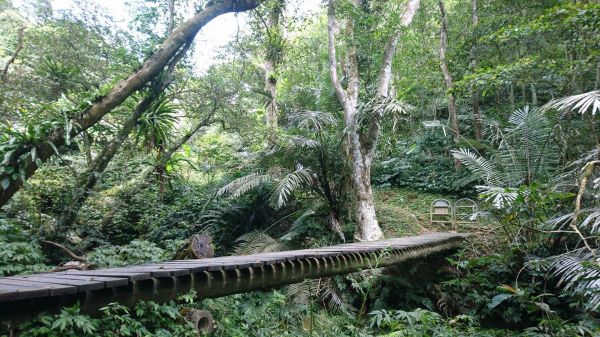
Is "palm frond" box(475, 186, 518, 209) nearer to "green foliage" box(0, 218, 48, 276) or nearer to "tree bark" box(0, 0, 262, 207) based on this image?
"tree bark" box(0, 0, 262, 207)

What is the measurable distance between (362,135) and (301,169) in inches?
47.4

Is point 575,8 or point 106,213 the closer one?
point 575,8

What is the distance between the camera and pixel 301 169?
677 centimetres

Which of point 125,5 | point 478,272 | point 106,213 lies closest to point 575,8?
point 478,272

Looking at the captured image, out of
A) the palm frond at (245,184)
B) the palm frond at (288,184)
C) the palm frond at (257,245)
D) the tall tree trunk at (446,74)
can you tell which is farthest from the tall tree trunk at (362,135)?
the tall tree trunk at (446,74)

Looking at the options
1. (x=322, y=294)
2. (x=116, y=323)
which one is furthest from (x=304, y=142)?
(x=116, y=323)

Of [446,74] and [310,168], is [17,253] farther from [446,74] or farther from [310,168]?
[446,74]

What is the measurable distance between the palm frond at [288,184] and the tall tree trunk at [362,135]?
2.61ft

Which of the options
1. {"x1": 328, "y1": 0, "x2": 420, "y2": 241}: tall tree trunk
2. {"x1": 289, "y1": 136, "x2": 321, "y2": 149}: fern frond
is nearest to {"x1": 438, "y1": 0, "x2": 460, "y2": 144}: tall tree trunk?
{"x1": 328, "y1": 0, "x2": 420, "y2": 241}: tall tree trunk

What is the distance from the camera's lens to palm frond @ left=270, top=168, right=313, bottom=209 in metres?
6.15

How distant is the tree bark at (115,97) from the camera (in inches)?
166

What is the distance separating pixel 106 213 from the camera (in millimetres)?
7461

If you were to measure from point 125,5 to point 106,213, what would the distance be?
12.4 ft

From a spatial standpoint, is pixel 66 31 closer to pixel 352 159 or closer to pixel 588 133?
pixel 352 159
